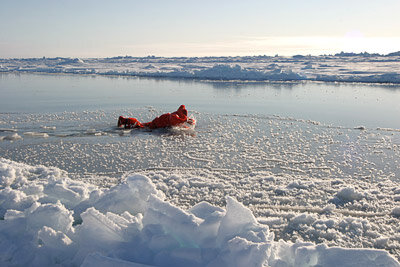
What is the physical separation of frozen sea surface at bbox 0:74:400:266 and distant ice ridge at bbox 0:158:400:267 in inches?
1.0

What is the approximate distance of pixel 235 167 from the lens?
525cm

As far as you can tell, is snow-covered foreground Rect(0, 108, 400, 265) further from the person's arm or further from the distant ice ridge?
the person's arm

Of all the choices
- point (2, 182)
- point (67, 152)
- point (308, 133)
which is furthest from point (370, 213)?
point (67, 152)

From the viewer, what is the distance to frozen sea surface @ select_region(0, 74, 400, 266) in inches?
130

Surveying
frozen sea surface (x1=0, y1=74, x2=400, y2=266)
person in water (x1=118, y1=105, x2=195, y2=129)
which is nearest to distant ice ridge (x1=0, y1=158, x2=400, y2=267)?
frozen sea surface (x1=0, y1=74, x2=400, y2=266)

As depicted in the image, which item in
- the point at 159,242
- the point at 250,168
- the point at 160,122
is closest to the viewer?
the point at 159,242

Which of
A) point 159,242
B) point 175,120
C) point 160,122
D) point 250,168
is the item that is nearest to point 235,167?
point 250,168

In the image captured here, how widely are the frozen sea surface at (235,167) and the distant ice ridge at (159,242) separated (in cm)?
2

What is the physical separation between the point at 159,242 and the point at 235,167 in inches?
119

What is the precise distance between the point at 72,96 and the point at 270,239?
41.9 feet

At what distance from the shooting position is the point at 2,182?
14.2ft

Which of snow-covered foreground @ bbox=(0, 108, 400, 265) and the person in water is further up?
the person in water

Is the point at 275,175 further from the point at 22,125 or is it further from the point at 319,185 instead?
the point at 22,125

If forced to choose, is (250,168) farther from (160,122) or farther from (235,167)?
(160,122)
